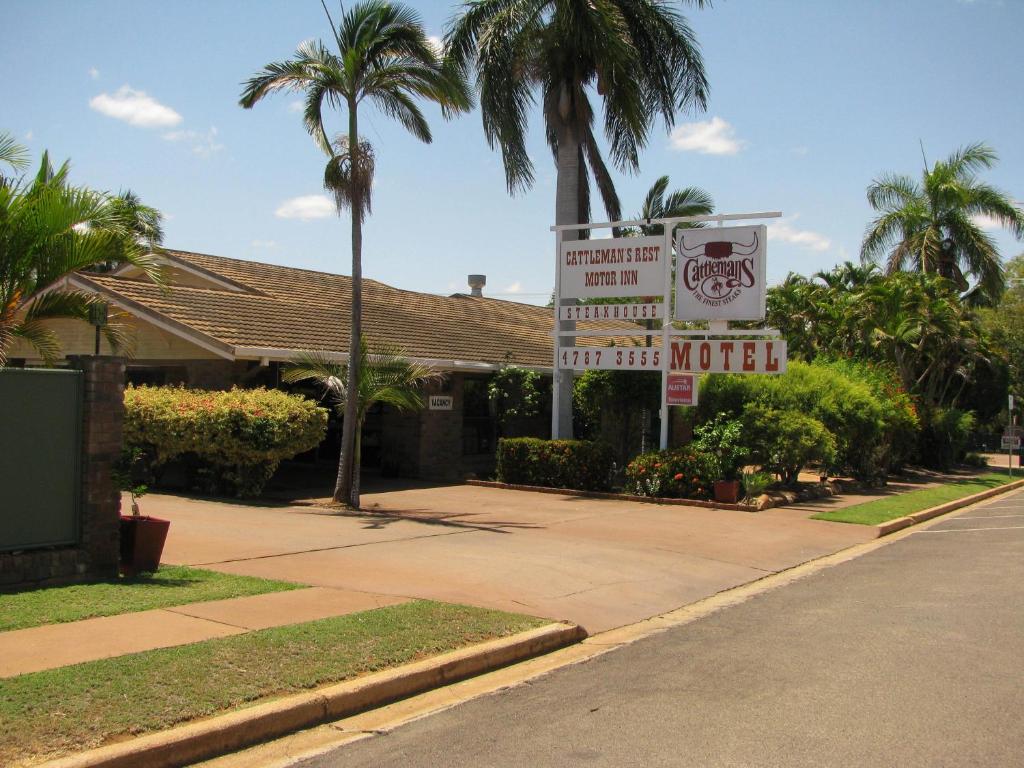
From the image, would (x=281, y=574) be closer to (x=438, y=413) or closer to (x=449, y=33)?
(x=438, y=413)

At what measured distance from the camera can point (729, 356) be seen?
1955cm

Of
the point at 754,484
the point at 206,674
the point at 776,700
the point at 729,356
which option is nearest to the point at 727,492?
the point at 754,484

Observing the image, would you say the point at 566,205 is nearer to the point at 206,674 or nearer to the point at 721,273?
the point at 721,273

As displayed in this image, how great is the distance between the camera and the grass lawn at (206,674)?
210 inches

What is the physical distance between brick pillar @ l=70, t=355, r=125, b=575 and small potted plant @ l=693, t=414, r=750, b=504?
12.2 metres

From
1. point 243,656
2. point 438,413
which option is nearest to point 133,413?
point 438,413

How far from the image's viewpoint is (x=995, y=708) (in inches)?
246

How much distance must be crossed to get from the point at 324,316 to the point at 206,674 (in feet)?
55.3

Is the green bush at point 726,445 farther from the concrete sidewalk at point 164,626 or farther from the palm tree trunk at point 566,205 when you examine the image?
the concrete sidewalk at point 164,626

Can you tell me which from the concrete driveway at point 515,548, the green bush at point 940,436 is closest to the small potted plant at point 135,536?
the concrete driveway at point 515,548

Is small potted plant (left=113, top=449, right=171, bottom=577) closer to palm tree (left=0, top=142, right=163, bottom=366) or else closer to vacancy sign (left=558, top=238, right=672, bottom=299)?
palm tree (left=0, top=142, right=163, bottom=366)

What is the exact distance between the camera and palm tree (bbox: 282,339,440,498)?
1712 centimetres

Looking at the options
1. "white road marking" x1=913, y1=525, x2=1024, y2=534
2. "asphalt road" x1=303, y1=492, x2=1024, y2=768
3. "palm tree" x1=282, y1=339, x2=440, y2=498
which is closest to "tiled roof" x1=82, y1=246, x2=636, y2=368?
"palm tree" x1=282, y1=339, x2=440, y2=498

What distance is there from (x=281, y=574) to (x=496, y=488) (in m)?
11.4
